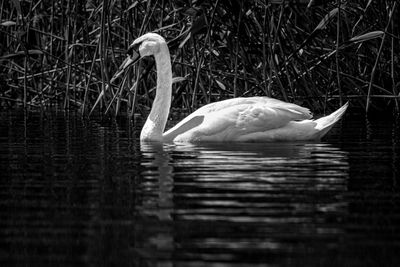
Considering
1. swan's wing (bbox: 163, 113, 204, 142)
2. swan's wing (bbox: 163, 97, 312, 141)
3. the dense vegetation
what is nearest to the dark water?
swan's wing (bbox: 163, 97, 312, 141)

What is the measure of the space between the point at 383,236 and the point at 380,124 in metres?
6.95

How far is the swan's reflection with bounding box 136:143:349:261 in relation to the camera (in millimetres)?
4207

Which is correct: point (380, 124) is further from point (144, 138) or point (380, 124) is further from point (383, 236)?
point (383, 236)

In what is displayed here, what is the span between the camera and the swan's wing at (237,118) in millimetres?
9047

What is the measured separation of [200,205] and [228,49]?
23.6 ft

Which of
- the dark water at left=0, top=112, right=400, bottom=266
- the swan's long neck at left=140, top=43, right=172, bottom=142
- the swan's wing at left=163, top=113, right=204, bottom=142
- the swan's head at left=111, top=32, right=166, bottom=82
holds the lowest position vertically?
the dark water at left=0, top=112, right=400, bottom=266

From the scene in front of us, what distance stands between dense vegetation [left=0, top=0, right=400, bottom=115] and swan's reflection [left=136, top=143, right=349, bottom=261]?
2.87 m

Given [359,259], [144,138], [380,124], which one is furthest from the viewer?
[380,124]

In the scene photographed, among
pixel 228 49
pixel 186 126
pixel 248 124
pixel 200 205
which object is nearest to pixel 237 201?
pixel 200 205

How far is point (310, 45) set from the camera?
12336 mm

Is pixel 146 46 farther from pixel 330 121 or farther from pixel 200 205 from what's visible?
pixel 200 205

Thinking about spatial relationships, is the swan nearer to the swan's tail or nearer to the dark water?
the swan's tail

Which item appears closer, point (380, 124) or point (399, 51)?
point (380, 124)

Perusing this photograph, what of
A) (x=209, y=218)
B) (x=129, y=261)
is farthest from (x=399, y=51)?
(x=129, y=261)
